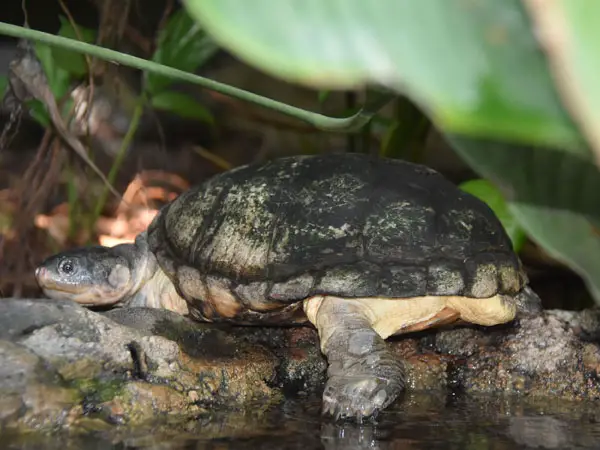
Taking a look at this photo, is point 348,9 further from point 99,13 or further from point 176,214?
point 99,13

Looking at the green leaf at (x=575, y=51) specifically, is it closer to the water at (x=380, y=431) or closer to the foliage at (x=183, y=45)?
the water at (x=380, y=431)

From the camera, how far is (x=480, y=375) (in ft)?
7.37

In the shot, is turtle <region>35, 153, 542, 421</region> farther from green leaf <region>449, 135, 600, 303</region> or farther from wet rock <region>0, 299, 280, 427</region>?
green leaf <region>449, 135, 600, 303</region>

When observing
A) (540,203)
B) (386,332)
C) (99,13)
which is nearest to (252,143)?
(99,13)

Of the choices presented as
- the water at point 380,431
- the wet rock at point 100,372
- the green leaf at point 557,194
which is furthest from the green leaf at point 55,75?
the green leaf at point 557,194

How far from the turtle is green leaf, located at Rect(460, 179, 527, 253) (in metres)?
0.11

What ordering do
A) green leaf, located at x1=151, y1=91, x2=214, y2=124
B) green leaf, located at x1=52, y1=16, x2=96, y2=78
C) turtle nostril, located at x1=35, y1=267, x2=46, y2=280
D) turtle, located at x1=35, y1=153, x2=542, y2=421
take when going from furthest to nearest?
green leaf, located at x1=151, y1=91, x2=214, y2=124 → green leaf, located at x1=52, y1=16, x2=96, y2=78 → turtle nostril, located at x1=35, y1=267, x2=46, y2=280 → turtle, located at x1=35, y1=153, x2=542, y2=421

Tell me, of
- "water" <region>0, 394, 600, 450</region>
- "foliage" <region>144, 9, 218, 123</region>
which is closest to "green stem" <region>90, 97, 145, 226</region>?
"foliage" <region>144, 9, 218, 123</region>

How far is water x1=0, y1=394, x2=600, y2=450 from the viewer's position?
1.67 meters

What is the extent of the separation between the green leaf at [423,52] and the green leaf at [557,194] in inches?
6.9

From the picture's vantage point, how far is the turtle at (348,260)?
207 cm

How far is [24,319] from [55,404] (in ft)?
0.82

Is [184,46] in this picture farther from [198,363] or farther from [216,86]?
[216,86]

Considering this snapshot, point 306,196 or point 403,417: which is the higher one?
point 306,196
